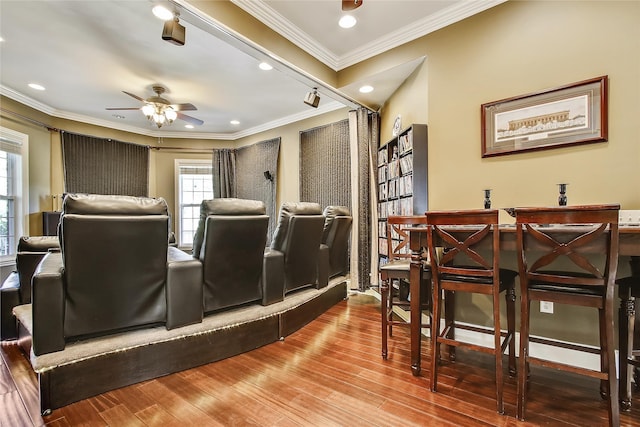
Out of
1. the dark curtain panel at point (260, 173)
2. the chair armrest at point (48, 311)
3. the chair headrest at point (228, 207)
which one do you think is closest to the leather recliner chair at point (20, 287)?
the chair armrest at point (48, 311)

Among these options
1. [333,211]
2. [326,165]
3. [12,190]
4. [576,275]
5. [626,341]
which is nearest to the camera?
[576,275]

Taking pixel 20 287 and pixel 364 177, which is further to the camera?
pixel 364 177

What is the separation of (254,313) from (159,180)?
18.3 ft

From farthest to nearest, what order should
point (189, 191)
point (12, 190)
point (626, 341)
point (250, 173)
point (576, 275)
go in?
point (189, 191) → point (250, 173) → point (12, 190) → point (626, 341) → point (576, 275)

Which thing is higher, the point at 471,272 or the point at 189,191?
the point at 189,191

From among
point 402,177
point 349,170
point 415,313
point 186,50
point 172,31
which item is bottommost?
point 415,313

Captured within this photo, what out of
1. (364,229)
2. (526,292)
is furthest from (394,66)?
(526,292)

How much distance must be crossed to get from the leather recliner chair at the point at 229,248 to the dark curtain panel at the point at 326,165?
2.65 m

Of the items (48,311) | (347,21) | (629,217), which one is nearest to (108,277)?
(48,311)

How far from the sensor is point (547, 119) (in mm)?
2301

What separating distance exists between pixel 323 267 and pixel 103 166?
17.5 feet

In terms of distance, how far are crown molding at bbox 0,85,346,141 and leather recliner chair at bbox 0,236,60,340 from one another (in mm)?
3440

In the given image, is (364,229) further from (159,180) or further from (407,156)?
(159,180)

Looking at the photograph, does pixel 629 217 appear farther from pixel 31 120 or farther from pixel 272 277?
pixel 31 120
